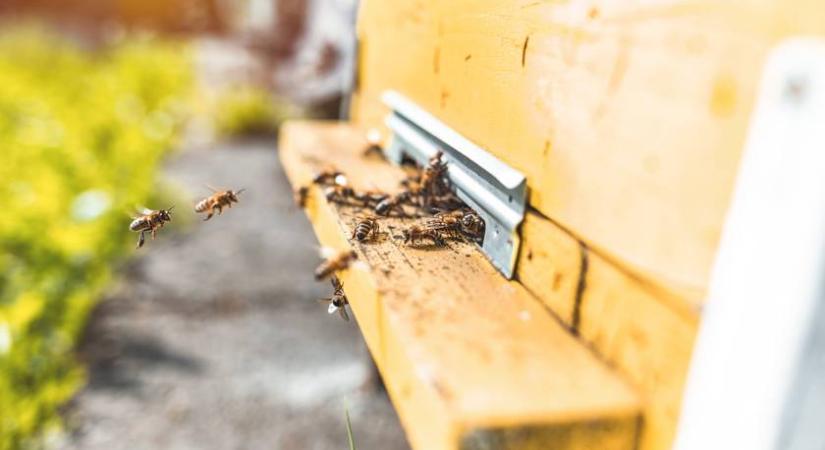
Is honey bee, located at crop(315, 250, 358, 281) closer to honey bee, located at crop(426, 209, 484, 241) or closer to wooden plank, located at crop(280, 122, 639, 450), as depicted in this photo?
wooden plank, located at crop(280, 122, 639, 450)

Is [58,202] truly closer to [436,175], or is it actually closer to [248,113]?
[436,175]

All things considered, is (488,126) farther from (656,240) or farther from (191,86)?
(191,86)

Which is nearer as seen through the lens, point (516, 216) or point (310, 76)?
point (516, 216)

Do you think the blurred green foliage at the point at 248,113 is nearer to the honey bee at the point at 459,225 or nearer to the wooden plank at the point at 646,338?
the honey bee at the point at 459,225

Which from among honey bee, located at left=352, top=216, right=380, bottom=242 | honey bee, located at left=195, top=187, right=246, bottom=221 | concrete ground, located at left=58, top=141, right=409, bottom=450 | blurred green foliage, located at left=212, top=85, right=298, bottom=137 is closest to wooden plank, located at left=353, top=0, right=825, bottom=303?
honey bee, located at left=352, top=216, right=380, bottom=242

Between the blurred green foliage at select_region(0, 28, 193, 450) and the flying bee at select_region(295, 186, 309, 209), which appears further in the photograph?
the blurred green foliage at select_region(0, 28, 193, 450)

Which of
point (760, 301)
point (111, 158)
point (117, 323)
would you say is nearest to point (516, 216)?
point (760, 301)
